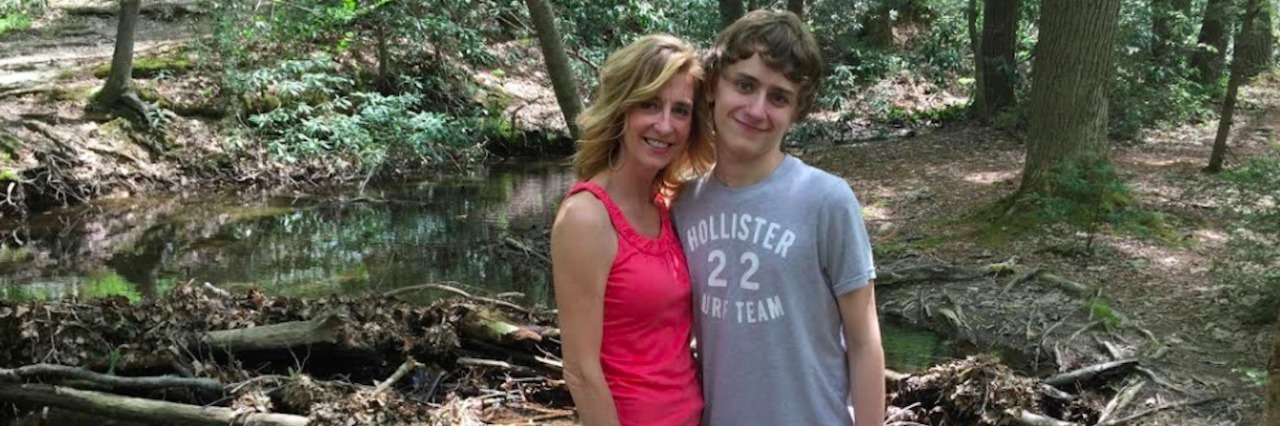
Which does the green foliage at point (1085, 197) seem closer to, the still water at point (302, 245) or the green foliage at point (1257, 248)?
the green foliage at point (1257, 248)

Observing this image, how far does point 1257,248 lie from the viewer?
5.66 m

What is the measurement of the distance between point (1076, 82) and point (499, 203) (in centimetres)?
663

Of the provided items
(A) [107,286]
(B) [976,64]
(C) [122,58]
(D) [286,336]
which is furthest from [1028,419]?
(C) [122,58]

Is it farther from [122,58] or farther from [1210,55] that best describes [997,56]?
[122,58]

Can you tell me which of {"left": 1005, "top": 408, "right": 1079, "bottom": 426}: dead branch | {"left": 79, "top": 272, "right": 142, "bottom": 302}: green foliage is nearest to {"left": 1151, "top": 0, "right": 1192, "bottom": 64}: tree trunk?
{"left": 1005, "top": 408, "right": 1079, "bottom": 426}: dead branch

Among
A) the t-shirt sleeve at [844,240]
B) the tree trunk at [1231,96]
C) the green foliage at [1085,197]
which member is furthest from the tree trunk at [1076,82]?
the t-shirt sleeve at [844,240]

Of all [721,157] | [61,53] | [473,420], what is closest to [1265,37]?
[473,420]

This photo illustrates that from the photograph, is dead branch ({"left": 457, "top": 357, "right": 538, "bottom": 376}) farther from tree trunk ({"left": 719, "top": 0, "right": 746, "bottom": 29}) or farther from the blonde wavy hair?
tree trunk ({"left": 719, "top": 0, "right": 746, "bottom": 29})

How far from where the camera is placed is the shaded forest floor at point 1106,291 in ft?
17.0

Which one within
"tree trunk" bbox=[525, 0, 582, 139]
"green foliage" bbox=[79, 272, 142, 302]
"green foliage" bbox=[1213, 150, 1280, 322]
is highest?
"tree trunk" bbox=[525, 0, 582, 139]

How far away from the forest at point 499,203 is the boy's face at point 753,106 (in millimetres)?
1218

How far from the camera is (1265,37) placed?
16938 millimetres

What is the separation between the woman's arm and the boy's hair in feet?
1.31

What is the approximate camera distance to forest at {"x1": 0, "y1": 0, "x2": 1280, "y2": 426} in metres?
4.72
